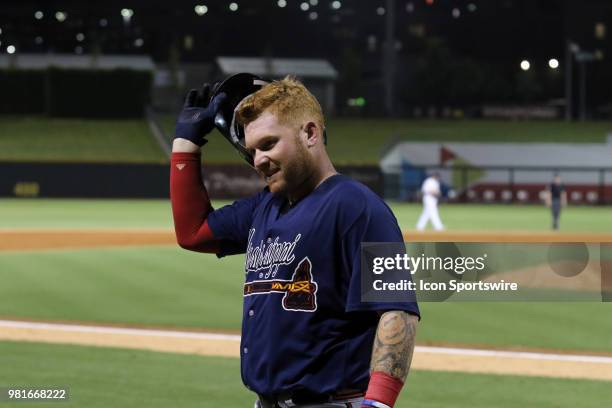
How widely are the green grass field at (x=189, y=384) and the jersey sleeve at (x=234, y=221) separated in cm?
438

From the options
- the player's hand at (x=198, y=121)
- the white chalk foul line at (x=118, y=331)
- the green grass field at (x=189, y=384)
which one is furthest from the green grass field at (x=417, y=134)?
the player's hand at (x=198, y=121)

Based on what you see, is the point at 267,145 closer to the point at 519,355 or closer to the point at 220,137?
the point at 519,355

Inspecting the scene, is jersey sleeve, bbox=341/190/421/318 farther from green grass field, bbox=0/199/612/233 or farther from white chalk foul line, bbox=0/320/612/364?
green grass field, bbox=0/199/612/233

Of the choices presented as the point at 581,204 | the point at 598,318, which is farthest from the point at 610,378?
the point at 581,204

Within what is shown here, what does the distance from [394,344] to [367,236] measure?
39cm

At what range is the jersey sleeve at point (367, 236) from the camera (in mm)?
3570

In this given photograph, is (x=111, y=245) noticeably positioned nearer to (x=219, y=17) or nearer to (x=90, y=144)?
(x=90, y=144)

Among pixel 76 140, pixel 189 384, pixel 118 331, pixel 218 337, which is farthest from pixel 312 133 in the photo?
pixel 76 140

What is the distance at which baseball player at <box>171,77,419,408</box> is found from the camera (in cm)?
361

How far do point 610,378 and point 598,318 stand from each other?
438 cm

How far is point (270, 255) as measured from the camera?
12.6 feet

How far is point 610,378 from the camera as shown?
9.99 m

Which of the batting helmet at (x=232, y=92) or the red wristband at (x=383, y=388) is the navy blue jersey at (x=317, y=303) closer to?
the red wristband at (x=383, y=388)

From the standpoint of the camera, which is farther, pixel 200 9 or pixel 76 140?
pixel 200 9
